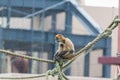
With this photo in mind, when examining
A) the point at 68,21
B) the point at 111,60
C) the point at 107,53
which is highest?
the point at 68,21

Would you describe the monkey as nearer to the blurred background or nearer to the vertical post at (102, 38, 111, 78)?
the blurred background

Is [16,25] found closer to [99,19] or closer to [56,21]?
[56,21]

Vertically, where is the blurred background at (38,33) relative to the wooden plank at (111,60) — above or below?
above

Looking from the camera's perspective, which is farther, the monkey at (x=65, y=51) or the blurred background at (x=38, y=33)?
the blurred background at (x=38, y=33)

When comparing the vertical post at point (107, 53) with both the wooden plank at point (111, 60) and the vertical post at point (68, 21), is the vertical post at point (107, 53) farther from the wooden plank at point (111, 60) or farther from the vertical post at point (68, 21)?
the wooden plank at point (111, 60)

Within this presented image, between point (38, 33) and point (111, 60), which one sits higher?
point (38, 33)

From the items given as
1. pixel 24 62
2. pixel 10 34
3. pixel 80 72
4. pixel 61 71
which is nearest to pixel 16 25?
pixel 24 62

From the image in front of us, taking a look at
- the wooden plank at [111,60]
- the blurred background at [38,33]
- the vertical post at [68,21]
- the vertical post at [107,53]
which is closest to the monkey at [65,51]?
the wooden plank at [111,60]

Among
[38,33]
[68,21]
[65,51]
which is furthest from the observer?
[68,21]

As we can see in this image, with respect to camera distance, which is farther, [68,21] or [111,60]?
[68,21]

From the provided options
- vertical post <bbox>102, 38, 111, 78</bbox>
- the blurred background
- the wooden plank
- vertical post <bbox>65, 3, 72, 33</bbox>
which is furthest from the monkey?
vertical post <bbox>65, 3, 72, 33</bbox>

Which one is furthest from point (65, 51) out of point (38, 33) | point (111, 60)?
point (38, 33)

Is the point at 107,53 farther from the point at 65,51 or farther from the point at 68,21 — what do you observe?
the point at 65,51

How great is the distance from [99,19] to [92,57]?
1826 millimetres
